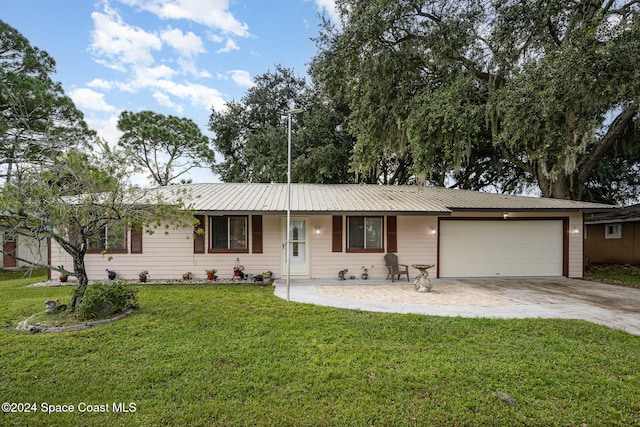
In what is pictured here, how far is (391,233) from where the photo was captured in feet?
30.1

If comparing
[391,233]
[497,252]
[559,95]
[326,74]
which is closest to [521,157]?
[497,252]

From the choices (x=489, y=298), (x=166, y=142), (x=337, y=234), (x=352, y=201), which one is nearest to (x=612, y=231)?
(x=489, y=298)

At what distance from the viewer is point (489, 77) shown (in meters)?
9.59

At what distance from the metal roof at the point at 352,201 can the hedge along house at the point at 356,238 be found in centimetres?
3

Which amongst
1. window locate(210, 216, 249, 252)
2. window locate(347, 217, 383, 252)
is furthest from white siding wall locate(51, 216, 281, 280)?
window locate(347, 217, 383, 252)

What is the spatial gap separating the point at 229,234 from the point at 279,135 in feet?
25.7

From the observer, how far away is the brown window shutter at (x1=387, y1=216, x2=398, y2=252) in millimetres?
9133

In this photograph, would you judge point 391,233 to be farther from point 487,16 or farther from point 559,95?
point 487,16

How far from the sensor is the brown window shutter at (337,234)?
29.5 ft

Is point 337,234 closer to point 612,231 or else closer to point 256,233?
point 256,233

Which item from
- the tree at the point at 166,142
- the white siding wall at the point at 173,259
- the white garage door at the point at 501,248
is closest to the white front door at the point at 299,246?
the white siding wall at the point at 173,259

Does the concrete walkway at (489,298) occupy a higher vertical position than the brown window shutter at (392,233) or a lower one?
lower

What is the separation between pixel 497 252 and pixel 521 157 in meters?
5.96

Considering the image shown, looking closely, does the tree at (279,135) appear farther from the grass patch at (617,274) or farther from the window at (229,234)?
the grass patch at (617,274)
